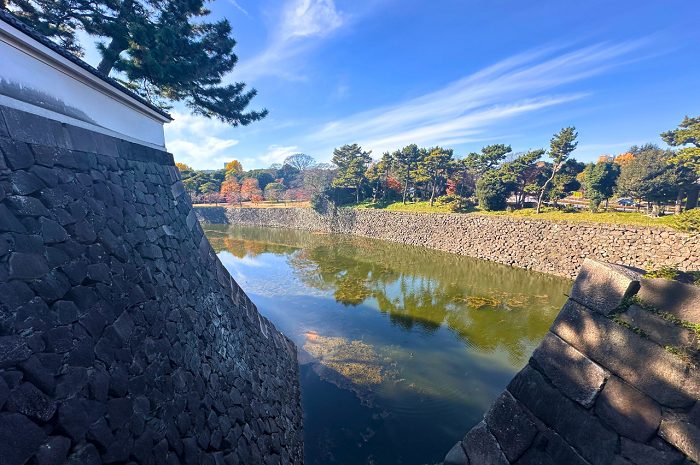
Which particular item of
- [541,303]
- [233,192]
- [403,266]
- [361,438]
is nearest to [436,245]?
[403,266]

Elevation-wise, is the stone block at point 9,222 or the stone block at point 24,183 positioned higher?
the stone block at point 24,183

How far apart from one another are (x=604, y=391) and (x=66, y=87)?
5176 millimetres

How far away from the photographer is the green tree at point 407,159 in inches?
1032

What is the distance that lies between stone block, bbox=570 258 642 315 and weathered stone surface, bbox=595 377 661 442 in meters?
0.49

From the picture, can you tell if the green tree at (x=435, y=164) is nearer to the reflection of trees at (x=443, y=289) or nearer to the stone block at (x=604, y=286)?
the reflection of trees at (x=443, y=289)

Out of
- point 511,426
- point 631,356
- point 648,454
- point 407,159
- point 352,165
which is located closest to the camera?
point 648,454

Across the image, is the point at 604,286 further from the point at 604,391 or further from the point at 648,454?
the point at 648,454

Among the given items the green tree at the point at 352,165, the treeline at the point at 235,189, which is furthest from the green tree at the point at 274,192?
the green tree at the point at 352,165

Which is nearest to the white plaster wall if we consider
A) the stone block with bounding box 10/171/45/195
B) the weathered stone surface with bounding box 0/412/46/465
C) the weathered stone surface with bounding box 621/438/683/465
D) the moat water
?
the stone block with bounding box 10/171/45/195

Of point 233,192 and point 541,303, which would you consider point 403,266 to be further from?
point 233,192

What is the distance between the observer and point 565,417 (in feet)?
6.95

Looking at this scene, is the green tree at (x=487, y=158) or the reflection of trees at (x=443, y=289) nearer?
the reflection of trees at (x=443, y=289)

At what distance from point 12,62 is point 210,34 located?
7.14 metres

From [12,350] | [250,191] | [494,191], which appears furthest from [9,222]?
[250,191]
